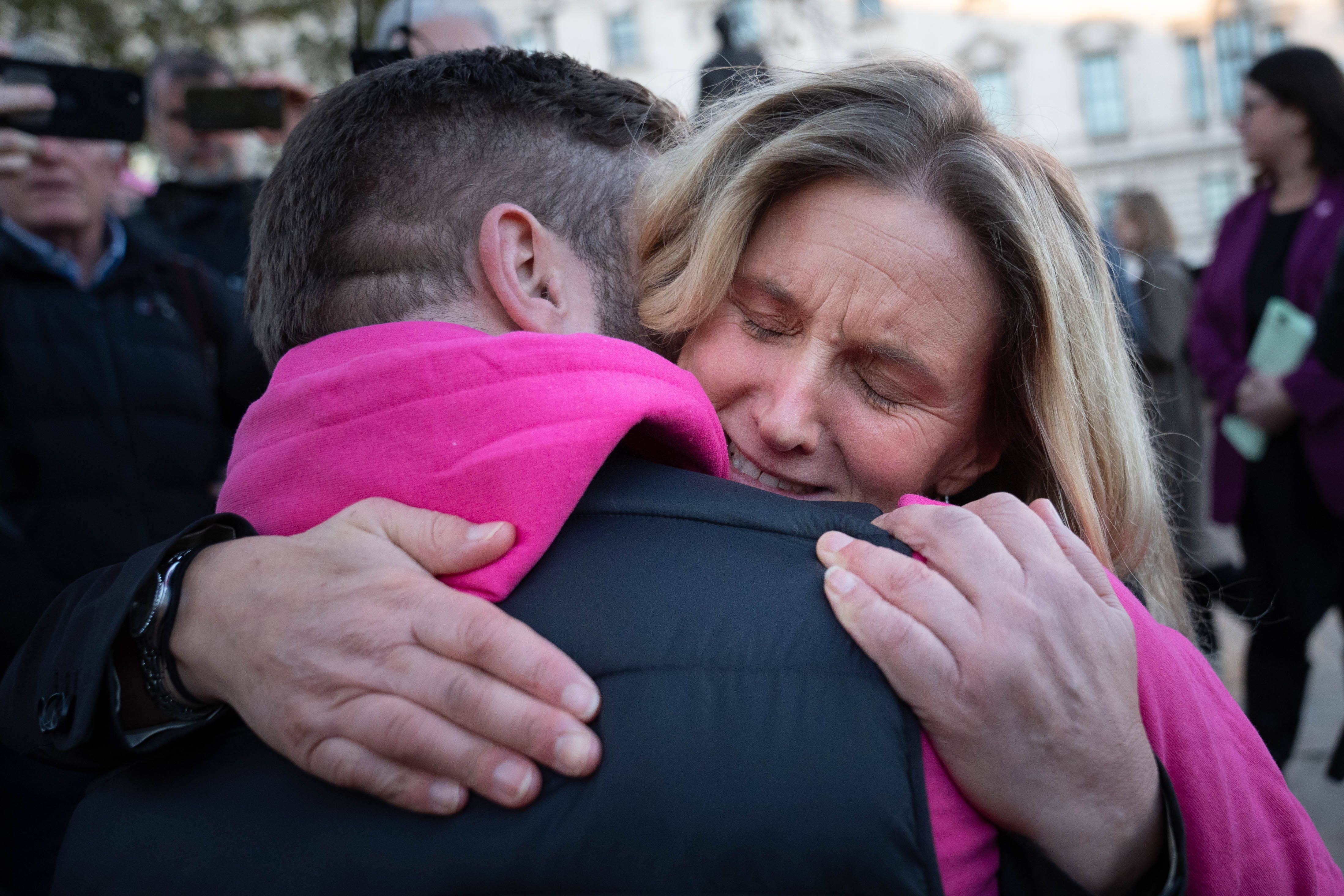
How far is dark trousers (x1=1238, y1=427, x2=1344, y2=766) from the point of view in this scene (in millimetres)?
Result: 3916

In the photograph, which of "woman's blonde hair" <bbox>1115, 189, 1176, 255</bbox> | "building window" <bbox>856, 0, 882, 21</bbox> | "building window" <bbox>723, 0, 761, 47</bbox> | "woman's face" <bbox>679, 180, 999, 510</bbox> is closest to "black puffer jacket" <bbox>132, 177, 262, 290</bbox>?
"building window" <bbox>723, 0, 761, 47</bbox>

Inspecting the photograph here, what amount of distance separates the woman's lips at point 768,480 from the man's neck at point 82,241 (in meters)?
2.74

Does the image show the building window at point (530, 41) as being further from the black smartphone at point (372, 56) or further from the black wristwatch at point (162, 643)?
the black wristwatch at point (162, 643)

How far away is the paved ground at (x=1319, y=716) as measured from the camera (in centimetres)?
388

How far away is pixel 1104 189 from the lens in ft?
101

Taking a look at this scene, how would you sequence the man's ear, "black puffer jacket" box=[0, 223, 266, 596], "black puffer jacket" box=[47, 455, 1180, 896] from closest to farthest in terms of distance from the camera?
1. "black puffer jacket" box=[47, 455, 1180, 896]
2. the man's ear
3. "black puffer jacket" box=[0, 223, 266, 596]

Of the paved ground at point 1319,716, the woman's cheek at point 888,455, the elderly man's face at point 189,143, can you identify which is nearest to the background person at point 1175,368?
the paved ground at point 1319,716

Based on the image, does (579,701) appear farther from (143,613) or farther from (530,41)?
(530,41)

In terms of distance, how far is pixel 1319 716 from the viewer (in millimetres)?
4805

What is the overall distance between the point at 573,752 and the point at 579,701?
0.16 feet

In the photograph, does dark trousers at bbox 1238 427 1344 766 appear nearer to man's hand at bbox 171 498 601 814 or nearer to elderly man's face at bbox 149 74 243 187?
man's hand at bbox 171 498 601 814

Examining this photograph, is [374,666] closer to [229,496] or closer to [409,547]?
[409,547]

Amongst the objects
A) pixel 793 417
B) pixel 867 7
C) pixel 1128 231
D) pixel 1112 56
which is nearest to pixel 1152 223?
pixel 1128 231

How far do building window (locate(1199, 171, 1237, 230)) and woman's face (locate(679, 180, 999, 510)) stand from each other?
3236 cm
